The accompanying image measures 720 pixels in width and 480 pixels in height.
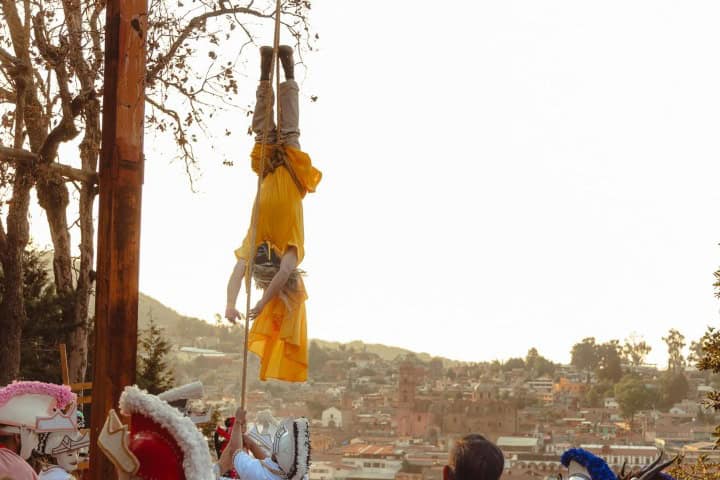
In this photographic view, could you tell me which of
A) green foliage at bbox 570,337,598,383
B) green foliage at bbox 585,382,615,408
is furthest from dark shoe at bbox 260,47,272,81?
green foliage at bbox 570,337,598,383

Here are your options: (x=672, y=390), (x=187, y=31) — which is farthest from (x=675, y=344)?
(x=187, y=31)

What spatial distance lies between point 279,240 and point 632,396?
7398cm

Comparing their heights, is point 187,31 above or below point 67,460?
above

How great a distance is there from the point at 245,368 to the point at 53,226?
32.0ft

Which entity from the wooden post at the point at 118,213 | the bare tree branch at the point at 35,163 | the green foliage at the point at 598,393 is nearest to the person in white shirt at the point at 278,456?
the wooden post at the point at 118,213

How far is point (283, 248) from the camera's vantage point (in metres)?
4.52

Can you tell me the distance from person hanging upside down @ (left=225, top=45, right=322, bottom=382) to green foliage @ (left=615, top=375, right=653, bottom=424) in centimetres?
7079

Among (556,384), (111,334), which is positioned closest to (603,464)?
(111,334)

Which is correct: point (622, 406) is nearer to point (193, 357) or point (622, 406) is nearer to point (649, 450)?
point (649, 450)

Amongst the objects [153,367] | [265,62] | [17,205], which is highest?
[17,205]

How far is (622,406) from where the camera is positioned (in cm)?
7519

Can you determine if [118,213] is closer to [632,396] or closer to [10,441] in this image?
[10,441]

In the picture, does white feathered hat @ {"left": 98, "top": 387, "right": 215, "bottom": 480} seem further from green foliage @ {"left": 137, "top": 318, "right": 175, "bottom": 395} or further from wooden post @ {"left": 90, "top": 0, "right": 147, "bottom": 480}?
green foliage @ {"left": 137, "top": 318, "right": 175, "bottom": 395}

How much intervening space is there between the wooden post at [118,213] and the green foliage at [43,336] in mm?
10017
